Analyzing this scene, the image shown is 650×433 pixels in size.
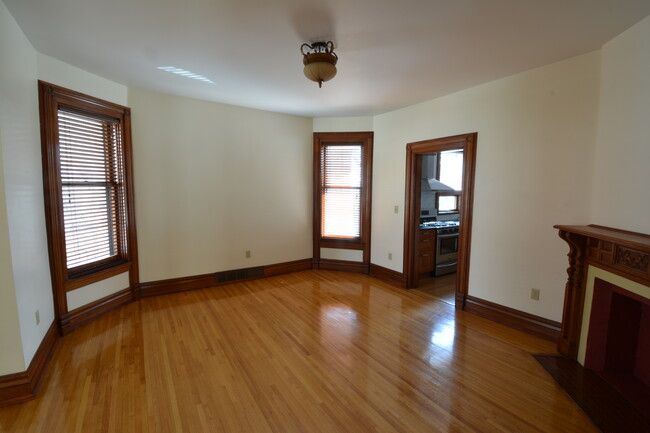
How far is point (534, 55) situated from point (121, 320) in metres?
4.99

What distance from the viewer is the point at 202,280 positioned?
4242 mm

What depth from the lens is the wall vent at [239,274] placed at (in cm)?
440

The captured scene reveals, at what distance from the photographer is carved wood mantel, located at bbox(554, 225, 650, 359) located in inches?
73.9

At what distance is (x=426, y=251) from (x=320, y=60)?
138 inches

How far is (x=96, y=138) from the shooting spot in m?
3.27

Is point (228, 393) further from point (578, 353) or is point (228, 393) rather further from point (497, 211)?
point (497, 211)

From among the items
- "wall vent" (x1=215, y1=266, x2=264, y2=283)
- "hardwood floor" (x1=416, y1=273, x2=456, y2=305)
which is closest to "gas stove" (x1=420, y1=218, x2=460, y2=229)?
"hardwood floor" (x1=416, y1=273, x2=456, y2=305)

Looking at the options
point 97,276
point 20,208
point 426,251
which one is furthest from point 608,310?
point 97,276

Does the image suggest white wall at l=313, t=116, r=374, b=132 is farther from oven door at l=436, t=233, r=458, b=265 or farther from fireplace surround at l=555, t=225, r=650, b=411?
fireplace surround at l=555, t=225, r=650, b=411

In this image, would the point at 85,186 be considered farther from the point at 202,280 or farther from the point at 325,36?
the point at 325,36

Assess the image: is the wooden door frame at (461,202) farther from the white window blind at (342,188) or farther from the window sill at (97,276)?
the window sill at (97,276)

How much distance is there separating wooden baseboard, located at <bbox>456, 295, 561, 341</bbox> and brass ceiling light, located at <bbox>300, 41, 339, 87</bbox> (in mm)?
3054

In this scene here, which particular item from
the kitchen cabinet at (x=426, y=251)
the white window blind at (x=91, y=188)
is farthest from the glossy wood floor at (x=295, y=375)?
the kitchen cabinet at (x=426, y=251)

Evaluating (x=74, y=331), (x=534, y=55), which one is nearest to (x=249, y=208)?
(x=74, y=331)
